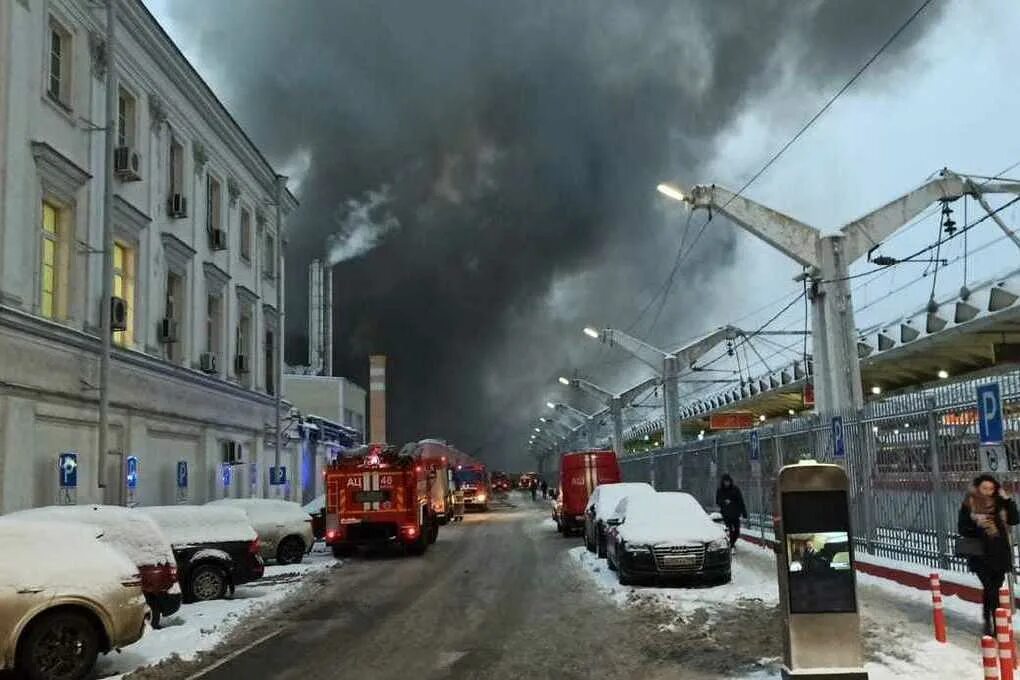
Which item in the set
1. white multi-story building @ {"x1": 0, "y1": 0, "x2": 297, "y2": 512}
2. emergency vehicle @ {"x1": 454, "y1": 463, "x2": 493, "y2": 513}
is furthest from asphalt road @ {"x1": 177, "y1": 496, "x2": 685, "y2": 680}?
emergency vehicle @ {"x1": 454, "y1": 463, "x2": 493, "y2": 513}

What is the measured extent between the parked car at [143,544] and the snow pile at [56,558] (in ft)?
5.19

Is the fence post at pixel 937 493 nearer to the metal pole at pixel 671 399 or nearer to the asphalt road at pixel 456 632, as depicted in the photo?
the asphalt road at pixel 456 632

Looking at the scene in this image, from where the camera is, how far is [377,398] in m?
96.8

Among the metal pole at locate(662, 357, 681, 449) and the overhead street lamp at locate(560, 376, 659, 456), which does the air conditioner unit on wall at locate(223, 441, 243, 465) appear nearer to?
the metal pole at locate(662, 357, 681, 449)

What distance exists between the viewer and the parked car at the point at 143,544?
39.4 ft

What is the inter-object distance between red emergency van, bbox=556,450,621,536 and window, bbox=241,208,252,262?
14.4 metres

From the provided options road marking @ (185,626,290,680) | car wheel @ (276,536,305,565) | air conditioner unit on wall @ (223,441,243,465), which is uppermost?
air conditioner unit on wall @ (223,441,243,465)

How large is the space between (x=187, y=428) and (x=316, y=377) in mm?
36670

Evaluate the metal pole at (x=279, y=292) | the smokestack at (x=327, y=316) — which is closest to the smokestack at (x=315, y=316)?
the smokestack at (x=327, y=316)

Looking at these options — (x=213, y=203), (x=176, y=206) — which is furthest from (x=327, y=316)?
(x=176, y=206)

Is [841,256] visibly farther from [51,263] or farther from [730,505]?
[51,263]

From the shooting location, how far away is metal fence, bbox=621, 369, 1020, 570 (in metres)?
13.7

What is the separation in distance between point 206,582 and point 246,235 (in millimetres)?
23440

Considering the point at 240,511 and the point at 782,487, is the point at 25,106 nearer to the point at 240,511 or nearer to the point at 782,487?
the point at 240,511
